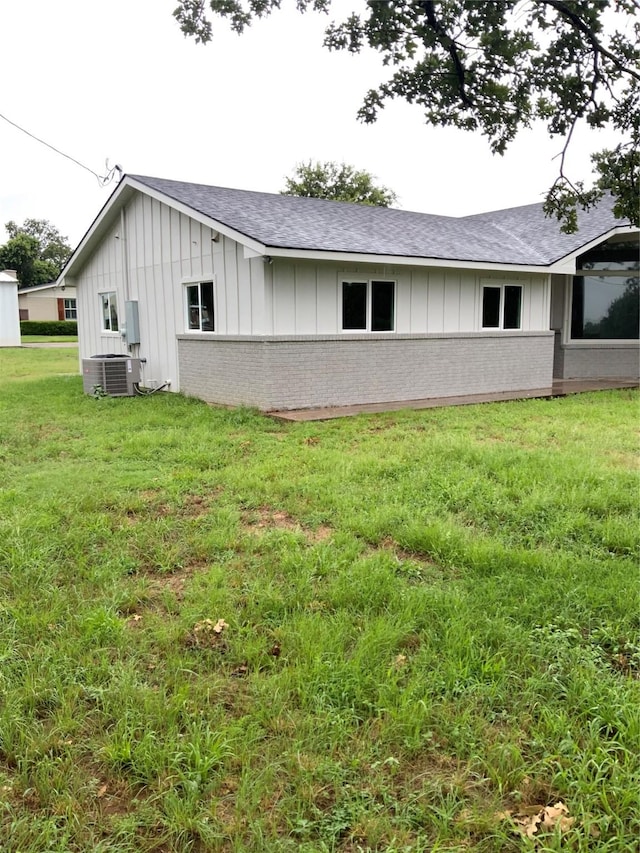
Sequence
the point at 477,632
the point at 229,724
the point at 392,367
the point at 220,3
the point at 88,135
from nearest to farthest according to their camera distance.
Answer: the point at 229,724 → the point at 477,632 → the point at 220,3 → the point at 392,367 → the point at 88,135

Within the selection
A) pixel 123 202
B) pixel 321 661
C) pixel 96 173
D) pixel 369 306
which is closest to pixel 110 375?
pixel 123 202

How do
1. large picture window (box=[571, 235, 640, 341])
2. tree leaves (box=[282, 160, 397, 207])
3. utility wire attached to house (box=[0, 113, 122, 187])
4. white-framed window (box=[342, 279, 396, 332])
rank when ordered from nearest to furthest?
white-framed window (box=[342, 279, 396, 332]), utility wire attached to house (box=[0, 113, 122, 187]), large picture window (box=[571, 235, 640, 341]), tree leaves (box=[282, 160, 397, 207])

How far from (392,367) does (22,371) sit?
12.7 meters

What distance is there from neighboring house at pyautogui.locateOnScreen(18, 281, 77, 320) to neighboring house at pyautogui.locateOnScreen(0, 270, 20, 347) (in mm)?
→ 9877

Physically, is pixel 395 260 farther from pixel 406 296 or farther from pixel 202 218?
pixel 202 218

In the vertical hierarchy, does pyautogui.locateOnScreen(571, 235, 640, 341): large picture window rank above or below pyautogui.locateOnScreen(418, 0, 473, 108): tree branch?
below

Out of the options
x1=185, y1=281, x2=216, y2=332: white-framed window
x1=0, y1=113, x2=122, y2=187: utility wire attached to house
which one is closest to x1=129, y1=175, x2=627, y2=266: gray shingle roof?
x1=0, y1=113, x2=122, y2=187: utility wire attached to house

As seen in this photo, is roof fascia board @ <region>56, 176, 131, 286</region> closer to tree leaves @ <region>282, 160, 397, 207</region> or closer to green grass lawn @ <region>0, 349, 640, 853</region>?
green grass lawn @ <region>0, 349, 640, 853</region>

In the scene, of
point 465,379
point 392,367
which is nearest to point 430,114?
point 392,367

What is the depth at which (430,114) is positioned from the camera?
17.7 ft

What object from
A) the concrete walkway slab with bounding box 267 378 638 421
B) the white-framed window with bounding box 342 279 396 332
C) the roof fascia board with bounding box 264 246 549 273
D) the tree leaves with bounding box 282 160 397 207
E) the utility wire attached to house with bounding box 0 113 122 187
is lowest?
the concrete walkway slab with bounding box 267 378 638 421

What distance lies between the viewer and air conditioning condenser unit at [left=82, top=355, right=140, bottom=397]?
40.1 feet

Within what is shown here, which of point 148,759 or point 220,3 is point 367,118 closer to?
point 220,3

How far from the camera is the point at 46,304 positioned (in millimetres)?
45031
